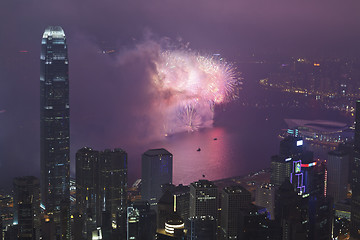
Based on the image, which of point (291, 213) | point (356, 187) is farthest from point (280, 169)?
point (291, 213)

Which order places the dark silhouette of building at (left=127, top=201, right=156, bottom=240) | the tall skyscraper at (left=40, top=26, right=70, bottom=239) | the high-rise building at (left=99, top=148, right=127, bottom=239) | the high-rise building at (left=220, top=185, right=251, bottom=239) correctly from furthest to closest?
the tall skyscraper at (left=40, top=26, right=70, bottom=239), the high-rise building at (left=99, top=148, right=127, bottom=239), the high-rise building at (left=220, top=185, right=251, bottom=239), the dark silhouette of building at (left=127, top=201, right=156, bottom=240)

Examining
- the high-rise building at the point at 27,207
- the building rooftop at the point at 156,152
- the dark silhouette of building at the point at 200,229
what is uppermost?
Answer: the building rooftop at the point at 156,152

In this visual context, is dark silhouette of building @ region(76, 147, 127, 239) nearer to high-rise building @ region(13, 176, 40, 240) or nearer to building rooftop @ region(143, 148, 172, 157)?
building rooftop @ region(143, 148, 172, 157)

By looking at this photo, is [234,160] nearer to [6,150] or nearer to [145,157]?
[145,157]

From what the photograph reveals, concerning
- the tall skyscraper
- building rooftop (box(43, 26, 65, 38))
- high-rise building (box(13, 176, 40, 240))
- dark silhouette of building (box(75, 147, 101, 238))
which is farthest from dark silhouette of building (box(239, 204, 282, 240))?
building rooftop (box(43, 26, 65, 38))

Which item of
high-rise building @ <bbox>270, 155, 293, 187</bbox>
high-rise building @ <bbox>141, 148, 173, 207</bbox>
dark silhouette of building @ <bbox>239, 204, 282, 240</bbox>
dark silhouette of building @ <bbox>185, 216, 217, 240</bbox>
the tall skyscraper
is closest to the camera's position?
dark silhouette of building @ <bbox>185, 216, 217, 240</bbox>

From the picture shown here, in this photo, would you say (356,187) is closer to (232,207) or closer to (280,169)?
(280,169)

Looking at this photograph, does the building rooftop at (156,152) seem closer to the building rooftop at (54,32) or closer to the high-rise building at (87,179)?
the high-rise building at (87,179)

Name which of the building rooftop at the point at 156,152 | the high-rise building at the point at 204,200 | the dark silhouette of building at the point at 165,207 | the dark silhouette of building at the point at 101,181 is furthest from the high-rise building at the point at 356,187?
the dark silhouette of building at the point at 101,181
